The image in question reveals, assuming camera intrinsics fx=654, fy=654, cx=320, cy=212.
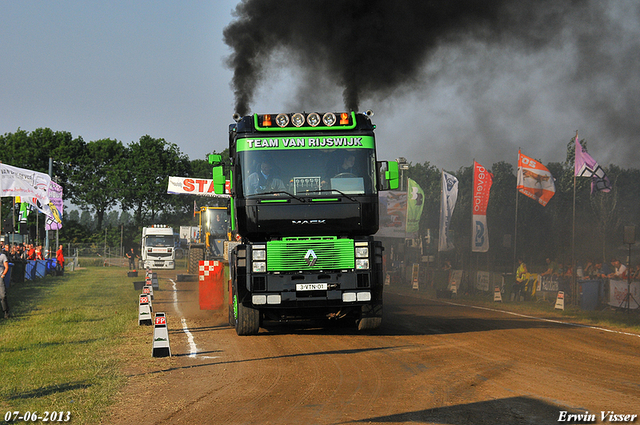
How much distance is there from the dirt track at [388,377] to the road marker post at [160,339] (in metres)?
0.34

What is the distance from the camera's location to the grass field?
7309 millimetres

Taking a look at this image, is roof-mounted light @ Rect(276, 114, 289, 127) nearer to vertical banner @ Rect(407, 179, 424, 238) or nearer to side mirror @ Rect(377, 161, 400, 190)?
side mirror @ Rect(377, 161, 400, 190)

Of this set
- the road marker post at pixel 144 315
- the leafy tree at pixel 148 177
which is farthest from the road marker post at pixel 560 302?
the leafy tree at pixel 148 177

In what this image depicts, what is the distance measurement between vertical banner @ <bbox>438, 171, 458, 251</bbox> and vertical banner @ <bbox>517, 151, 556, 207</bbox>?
341 centimetres

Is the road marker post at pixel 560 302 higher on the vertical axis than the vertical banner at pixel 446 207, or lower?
lower

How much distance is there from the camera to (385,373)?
28.8 ft

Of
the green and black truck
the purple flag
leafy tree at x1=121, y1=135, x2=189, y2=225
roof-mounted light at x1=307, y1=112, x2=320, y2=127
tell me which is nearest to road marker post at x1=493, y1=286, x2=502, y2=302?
the purple flag

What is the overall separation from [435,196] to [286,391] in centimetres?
8700

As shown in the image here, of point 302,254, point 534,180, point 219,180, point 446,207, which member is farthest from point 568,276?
point 219,180

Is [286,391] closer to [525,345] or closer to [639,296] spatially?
[525,345]

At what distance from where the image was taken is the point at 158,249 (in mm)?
48719

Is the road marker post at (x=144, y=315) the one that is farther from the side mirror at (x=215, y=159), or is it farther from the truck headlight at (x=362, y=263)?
the truck headlight at (x=362, y=263)

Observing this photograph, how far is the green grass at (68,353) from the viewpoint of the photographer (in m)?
7.34

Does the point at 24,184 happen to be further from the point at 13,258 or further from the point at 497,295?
the point at 497,295
